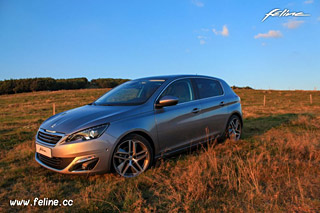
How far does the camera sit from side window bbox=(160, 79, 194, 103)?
4.41 metres

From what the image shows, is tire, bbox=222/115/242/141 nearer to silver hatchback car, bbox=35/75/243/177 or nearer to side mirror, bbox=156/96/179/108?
silver hatchback car, bbox=35/75/243/177

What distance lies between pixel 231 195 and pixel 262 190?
0.47m

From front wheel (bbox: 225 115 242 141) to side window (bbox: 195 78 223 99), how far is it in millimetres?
737

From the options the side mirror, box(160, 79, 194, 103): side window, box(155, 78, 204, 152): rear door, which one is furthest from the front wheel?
the side mirror

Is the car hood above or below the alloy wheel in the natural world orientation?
above

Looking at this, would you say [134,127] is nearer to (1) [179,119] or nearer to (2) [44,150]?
(1) [179,119]

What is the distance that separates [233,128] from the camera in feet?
18.9

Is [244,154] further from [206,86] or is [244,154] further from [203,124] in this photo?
[206,86]

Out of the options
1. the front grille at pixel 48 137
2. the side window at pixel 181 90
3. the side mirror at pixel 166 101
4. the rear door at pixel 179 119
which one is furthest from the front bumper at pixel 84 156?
the side window at pixel 181 90

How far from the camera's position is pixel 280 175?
3.48 m

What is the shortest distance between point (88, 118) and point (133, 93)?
119cm

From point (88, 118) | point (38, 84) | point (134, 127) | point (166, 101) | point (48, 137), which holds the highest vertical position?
point (38, 84)

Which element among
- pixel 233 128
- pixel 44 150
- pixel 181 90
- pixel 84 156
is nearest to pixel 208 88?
pixel 181 90


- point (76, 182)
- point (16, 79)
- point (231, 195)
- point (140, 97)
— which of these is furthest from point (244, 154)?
point (16, 79)
